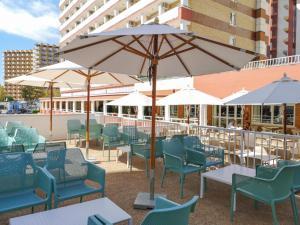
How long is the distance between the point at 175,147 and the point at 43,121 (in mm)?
7783

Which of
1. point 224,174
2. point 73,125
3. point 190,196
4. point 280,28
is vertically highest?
point 280,28

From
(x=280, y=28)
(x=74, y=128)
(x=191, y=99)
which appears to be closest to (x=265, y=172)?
(x=191, y=99)

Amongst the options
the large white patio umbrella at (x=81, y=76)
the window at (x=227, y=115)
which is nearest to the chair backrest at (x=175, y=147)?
the large white patio umbrella at (x=81, y=76)

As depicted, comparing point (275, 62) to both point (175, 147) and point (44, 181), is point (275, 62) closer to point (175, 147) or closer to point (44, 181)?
point (175, 147)

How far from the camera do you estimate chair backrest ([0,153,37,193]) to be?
3.50 meters

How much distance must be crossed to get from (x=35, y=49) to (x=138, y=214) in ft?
522

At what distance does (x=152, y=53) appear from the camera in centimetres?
455

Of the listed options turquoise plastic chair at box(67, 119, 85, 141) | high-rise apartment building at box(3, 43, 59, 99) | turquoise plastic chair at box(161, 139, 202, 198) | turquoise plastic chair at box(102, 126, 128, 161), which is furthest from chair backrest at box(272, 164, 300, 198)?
high-rise apartment building at box(3, 43, 59, 99)

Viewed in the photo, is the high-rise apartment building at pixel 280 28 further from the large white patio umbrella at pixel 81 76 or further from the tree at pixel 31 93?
the tree at pixel 31 93

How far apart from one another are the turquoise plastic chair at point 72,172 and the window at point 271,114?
50.8 feet

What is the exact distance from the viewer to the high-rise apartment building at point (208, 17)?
22.2 m

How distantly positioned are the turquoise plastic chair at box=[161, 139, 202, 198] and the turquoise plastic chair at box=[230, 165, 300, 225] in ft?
3.72

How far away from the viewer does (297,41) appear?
104 feet

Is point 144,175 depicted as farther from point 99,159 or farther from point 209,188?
point 99,159
